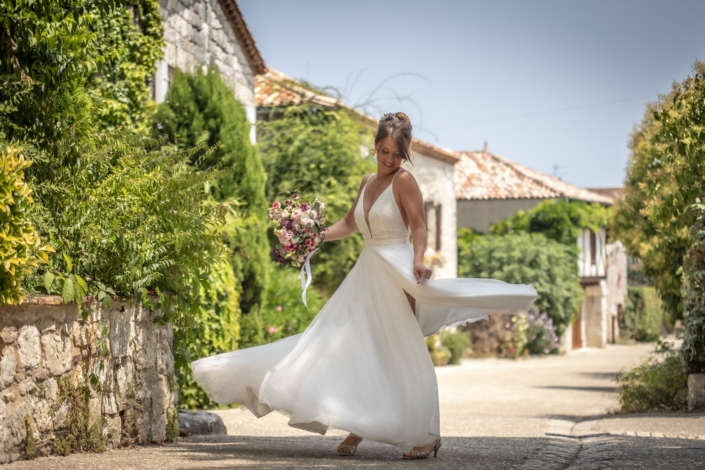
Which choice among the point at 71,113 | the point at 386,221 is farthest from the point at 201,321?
the point at 386,221

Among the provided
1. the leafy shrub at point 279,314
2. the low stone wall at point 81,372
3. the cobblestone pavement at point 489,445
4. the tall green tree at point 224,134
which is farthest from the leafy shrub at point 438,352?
the low stone wall at point 81,372

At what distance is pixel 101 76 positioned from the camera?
1112 cm

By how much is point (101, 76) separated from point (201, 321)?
3188 mm

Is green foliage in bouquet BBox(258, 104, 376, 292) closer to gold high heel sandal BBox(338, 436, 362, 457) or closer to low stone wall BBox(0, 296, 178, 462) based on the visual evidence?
low stone wall BBox(0, 296, 178, 462)

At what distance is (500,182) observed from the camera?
3928 cm

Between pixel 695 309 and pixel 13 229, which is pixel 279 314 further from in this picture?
pixel 13 229

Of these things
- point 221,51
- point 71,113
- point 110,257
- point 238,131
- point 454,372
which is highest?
point 221,51

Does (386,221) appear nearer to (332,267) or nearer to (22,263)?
(22,263)

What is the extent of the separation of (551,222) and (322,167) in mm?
19728

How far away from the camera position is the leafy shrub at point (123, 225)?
5.95 m

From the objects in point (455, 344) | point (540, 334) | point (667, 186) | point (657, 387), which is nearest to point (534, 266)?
point (540, 334)

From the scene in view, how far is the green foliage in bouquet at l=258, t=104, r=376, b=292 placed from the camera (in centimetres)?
1783

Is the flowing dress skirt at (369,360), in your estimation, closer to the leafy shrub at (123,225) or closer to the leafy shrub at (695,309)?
the leafy shrub at (123,225)

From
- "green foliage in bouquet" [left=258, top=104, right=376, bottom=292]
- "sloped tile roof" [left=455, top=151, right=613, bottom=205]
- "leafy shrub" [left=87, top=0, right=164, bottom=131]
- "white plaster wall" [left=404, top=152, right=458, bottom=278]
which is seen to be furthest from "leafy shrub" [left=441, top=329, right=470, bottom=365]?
"leafy shrub" [left=87, top=0, right=164, bottom=131]
